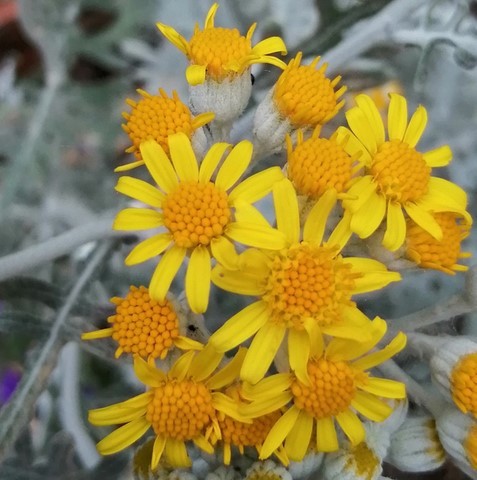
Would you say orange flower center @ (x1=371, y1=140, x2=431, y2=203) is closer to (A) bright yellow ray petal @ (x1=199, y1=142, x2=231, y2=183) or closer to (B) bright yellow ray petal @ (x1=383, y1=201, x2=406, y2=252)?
(B) bright yellow ray petal @ (x1=383, y1=201, x2=406, y2=252)

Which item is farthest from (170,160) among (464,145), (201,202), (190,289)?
(464,145)

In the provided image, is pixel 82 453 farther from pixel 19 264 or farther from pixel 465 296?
pixel 465 296

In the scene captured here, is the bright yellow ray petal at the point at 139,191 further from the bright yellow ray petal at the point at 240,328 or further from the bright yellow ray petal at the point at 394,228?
the bright yellow ray petal at the point at 394,228

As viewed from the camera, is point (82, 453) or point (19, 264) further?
point (82, 453)

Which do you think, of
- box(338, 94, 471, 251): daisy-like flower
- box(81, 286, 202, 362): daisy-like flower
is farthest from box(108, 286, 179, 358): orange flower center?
box(338, 94, 471, 251): daisy-like flower

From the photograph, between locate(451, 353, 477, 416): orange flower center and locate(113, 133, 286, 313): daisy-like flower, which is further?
locate(451, 353, 477, 416): orange flower center

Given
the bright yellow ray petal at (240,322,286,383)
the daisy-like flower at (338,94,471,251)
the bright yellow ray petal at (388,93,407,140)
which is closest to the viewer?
the bright yellow ray petal at (240,322,286,383)
